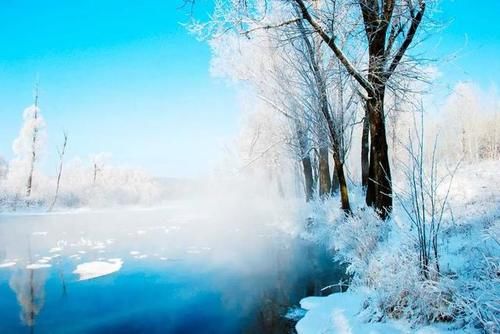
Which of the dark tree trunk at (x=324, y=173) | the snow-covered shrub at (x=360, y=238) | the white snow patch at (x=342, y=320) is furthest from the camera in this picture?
the dark tree trunk at (x=324, y=173)

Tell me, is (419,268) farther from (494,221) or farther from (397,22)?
(397,22)

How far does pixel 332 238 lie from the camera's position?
1120 centimetres

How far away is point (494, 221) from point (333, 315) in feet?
10.1

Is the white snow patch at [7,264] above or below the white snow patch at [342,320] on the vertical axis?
below

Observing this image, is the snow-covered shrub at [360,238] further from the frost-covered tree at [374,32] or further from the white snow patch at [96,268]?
the white snow patch at [96,268]

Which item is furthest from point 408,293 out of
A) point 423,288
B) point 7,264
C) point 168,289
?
point 7,264

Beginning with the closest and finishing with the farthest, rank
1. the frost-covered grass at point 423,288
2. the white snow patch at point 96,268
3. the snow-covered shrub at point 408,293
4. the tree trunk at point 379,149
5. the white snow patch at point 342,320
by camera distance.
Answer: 1. the frost-covered grass at point 423,288
2. the snow-covered shrub at point 408,293
3. the white snow patch at point 342,320
4. the white snow patch at point 96,268
5. the tree trunk at point 379,149

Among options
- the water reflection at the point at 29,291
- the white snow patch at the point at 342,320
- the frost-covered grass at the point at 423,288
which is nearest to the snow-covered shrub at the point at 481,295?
the frost-covered grass at the point at 423,288


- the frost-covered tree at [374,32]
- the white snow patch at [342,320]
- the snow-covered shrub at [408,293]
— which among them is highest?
the frost-covered tree at [374,32]

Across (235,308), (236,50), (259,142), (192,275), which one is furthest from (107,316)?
(259,142)

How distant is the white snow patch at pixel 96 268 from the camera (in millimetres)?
8308

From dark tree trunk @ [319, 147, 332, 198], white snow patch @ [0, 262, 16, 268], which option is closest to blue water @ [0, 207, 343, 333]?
white snow patch @ [0, 262, 16, 268]

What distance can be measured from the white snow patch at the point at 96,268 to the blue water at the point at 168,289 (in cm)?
21

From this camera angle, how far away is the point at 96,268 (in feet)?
29.6
